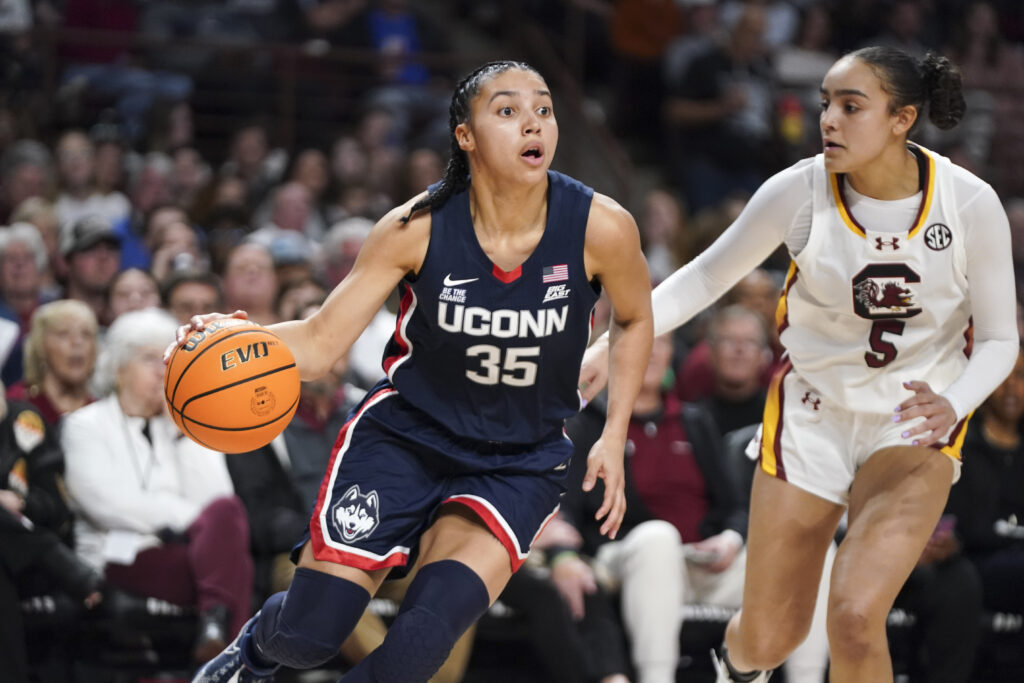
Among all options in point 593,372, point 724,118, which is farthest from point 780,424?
point 724,118

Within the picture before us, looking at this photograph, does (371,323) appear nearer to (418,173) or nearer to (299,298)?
(299,298)

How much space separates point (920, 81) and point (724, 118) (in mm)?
5767

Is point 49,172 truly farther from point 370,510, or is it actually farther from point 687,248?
point 370,510

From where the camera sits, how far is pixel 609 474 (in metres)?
3.49

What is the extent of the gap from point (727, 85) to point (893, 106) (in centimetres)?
596

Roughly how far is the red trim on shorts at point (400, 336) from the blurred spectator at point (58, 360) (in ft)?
7.85

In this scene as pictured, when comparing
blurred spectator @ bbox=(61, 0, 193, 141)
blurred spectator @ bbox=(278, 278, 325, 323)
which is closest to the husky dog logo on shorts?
blurred spectator @ bbox=(278, 278, 325, 323)

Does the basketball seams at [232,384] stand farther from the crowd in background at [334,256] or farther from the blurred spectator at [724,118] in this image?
the blurred spectator at [724,118]

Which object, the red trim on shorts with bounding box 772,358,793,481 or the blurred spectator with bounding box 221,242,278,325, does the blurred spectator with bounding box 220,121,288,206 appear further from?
the red trim on shorts with bounding box 772,358,793,481

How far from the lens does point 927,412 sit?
352 centimetres

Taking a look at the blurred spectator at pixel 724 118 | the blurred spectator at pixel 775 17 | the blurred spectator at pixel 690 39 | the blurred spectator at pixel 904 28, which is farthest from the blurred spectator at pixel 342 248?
the blurred spectator at pixel 904 28

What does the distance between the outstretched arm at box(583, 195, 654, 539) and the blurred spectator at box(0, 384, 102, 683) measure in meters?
2.37

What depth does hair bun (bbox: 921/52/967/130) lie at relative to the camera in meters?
3.79

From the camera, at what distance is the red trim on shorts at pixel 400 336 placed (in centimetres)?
361
